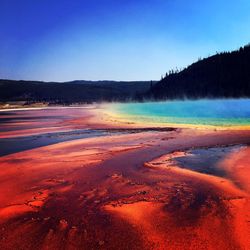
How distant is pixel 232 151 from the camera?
37.3 ft

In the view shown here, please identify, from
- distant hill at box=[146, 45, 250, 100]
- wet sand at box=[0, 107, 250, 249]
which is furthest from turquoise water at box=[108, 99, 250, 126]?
distant hill at box=[146, 45, 250, 100]

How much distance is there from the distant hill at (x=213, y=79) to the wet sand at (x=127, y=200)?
75.5 meters

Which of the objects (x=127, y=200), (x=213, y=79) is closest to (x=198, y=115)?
(x=127, y=200)

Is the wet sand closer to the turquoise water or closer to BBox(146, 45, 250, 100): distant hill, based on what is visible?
the turquoise water

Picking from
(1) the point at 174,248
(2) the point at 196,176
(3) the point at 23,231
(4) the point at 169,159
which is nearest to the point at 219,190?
(2) the point at 196,176

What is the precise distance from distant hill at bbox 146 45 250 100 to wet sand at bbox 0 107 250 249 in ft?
248

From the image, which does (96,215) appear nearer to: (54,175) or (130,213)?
(130,213)

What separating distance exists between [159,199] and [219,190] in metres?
1.41

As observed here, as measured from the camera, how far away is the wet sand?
4.94m

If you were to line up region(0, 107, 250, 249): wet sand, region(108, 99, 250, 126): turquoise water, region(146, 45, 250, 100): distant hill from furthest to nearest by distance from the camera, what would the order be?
1. region(146, 45, 250, 100): distant hill
2. region(108, 99, 250, 126): turquoise water
3. region(0, 107, 250, 249): wet sand

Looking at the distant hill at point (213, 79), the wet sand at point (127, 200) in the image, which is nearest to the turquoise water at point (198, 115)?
the wet sand at point (127, 200)

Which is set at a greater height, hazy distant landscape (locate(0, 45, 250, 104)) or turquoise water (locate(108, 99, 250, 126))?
hazy distant landscape (locate(0, 45, 250, 104))

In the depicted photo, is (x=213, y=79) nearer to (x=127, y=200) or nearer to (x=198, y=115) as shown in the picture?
(x=198, y=115)

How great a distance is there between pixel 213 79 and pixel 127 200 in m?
93.5
